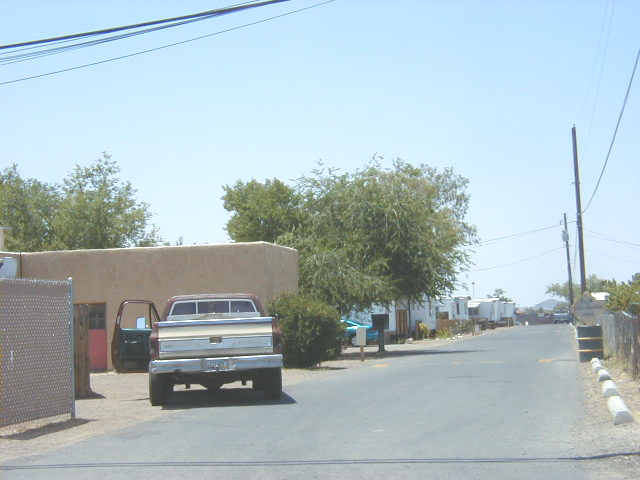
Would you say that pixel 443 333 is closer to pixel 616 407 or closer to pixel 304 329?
pixel 304 329

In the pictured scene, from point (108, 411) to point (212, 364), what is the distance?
2.17m

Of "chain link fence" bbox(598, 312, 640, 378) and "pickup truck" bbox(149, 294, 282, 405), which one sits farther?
"chain link fence" bbox(598, 312, 640, 378)

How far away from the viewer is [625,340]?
21.2 m

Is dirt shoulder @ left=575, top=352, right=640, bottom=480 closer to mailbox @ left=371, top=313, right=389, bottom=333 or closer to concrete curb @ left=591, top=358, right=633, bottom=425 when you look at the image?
concrete curb @ left=591, top=358, right=633, bottom=425

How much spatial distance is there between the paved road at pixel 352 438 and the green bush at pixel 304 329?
813 cm

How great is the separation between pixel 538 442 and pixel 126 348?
1299 centimetres

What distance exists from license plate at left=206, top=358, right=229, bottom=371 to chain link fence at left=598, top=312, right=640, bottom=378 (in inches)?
335

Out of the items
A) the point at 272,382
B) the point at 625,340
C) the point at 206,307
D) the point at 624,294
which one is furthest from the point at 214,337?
the point at 624,294

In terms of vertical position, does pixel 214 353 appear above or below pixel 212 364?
above

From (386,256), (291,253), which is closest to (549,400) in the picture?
(291,253)

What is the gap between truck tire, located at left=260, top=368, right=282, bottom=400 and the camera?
53.5 ft

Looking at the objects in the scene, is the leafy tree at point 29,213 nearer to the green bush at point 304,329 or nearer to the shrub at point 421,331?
the shrub at point 421,331

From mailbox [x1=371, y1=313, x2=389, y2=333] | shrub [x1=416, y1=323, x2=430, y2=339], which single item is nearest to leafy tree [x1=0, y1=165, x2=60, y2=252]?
shrub [x1=416, y1=323, x2=430, y2=339]

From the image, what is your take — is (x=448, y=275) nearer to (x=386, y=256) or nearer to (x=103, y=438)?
(x=386, y=256)
